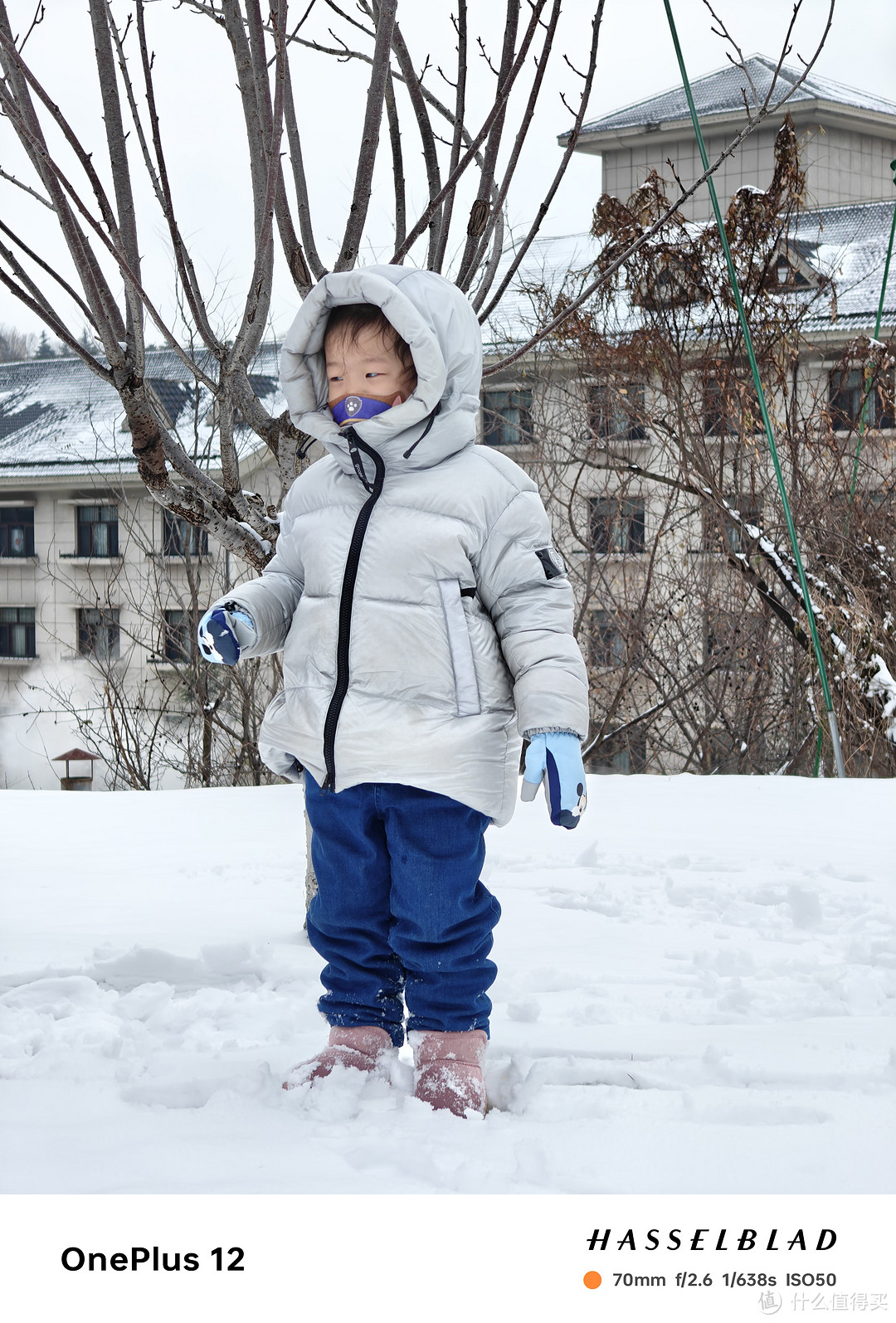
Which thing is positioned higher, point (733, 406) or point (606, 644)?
point (733, 406)

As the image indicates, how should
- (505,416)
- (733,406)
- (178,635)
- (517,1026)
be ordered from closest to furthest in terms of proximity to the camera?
1. (517,1026)
2. (733,406)
3. (505,416)
4. (178,635)

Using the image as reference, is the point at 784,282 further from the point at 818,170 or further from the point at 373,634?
the point at 818,170

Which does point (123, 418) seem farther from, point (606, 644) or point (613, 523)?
point (606, 644)

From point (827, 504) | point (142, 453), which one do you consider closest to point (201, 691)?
point (827, 504)

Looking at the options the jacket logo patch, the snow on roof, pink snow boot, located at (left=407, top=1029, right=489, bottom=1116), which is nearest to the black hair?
the jacket logo patch

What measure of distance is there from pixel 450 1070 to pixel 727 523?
565cm

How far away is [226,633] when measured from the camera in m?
1.56

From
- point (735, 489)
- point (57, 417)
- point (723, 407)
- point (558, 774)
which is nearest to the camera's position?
point (558, 774)

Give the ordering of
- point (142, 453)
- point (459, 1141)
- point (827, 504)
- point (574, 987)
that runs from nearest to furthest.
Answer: point (459, 1141) → point (574, 987) → point (142, 453) → point (827, 504)

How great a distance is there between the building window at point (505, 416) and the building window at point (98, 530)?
552 cm

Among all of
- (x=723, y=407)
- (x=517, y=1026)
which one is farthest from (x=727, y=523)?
(x=517, y=1026)

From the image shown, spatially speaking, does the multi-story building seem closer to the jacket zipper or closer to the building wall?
the building wall

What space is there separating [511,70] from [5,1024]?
1.81m

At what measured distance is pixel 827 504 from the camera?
6.08 meters
